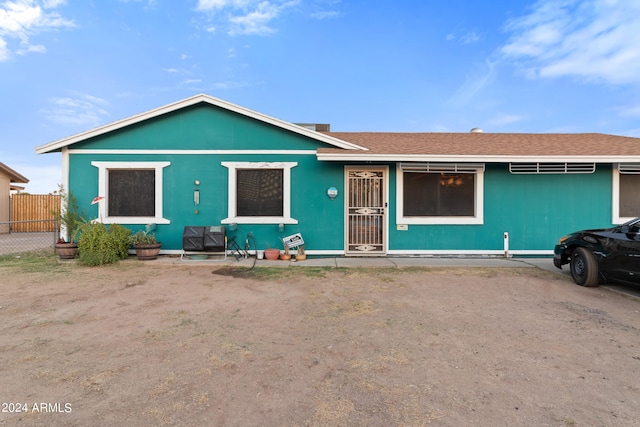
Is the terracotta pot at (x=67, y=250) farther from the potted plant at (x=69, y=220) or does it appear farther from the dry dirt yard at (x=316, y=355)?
the dry dirt yard at (x=316, y=355)

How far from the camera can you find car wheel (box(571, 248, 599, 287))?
548cm

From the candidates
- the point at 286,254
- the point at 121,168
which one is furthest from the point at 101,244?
the point at 286,254

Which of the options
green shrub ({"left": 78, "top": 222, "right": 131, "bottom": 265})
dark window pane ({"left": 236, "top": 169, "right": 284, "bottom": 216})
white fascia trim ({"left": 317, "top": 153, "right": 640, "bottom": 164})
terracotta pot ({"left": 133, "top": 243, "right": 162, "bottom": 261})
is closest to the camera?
green shrub ({"left": 78, "top": 222, "right": 131, "bottom": 265})

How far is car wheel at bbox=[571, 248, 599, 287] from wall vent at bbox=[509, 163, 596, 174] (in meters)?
3.08

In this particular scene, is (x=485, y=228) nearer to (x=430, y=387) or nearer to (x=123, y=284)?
(x=430, y=387)

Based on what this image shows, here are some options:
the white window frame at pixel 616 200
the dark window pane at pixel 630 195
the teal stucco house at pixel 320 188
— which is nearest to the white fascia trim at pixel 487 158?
the teal stucco house at pixel 320 188

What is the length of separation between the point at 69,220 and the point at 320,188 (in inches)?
252

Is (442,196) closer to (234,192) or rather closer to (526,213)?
(526,213)

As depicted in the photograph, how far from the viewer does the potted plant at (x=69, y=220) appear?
7574 millimetres

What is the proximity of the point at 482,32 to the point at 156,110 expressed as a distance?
1138 cm

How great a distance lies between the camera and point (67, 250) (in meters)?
7.54

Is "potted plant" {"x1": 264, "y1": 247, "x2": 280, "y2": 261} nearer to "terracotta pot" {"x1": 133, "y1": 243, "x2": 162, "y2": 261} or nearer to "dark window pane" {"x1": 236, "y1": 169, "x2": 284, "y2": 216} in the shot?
"dark window pane" {"x1": 236, "y1": 169, "x2": 284, "y2": 216}

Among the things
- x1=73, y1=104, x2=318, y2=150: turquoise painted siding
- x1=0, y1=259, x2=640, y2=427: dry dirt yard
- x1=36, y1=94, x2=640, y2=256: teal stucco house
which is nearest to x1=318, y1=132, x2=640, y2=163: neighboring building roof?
x1=36, y1=94, x2=640, y2=256: teal stucco house

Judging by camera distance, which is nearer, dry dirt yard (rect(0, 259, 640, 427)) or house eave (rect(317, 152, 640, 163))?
dry dirt yard (rect(0, 259, 640, 427))
